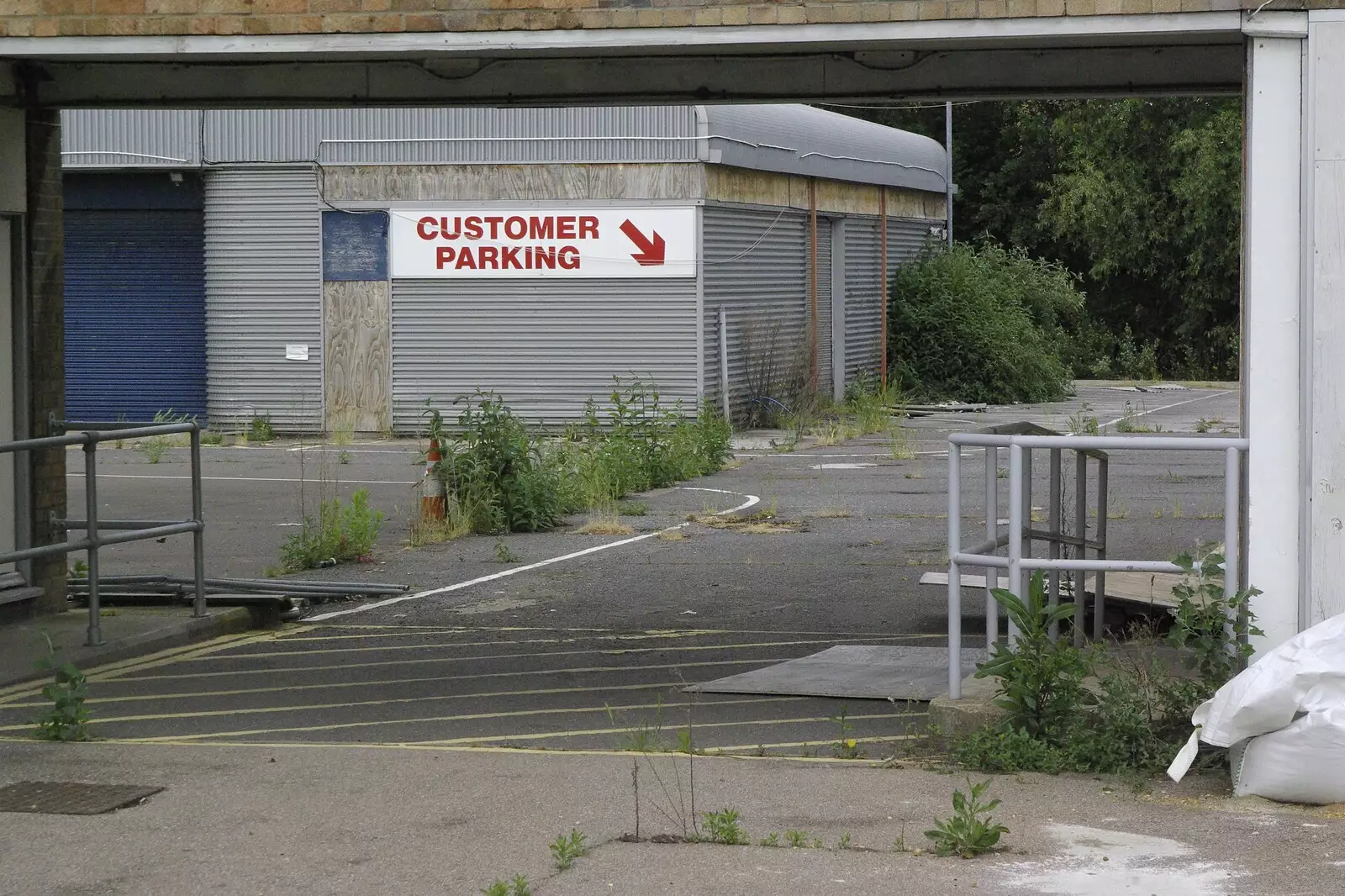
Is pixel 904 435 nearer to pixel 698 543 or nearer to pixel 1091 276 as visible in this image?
pixel 698 543

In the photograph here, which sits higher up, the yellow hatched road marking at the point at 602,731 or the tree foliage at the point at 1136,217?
the tree foliage at the point at 1136,217

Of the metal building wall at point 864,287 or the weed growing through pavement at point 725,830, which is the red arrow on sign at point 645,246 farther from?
the weed growing through pavement at point 725,830

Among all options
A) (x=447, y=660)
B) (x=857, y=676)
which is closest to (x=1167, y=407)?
(x=857, y=676)

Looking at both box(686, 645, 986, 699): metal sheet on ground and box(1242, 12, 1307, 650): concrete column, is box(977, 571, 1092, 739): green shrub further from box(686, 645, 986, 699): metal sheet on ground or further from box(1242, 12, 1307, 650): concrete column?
box(686, 645, 986, 699): metal sheet on ground

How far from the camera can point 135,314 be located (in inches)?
1135

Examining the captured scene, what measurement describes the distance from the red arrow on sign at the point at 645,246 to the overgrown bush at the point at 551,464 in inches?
Answer: 161

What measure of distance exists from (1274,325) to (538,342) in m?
20.0

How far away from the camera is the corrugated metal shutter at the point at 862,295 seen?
33.1 metres

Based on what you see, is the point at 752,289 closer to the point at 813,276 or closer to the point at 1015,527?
the point at 813,276

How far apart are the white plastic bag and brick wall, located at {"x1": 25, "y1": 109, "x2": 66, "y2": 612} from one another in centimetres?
712

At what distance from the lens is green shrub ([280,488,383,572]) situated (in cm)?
1414

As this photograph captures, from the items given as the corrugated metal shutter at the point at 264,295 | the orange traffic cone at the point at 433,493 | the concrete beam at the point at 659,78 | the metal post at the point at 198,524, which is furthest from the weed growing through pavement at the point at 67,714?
the corrugated metal shutter at the point at 264,295

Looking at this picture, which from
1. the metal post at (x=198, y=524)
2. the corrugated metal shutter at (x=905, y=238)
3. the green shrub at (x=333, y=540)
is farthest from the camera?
the corrugated metal shutter at (x=905, y=238)

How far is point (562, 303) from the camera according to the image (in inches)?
1051
